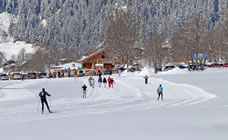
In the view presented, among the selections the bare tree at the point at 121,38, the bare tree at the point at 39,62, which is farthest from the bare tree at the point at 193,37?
the bare tree at the point at 39,62

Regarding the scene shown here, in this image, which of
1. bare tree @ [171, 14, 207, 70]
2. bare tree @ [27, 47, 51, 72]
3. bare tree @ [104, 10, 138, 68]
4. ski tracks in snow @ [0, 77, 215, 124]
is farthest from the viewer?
bare tree @ [27, 47, 51, 72]

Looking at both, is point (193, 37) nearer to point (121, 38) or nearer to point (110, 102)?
point (121, 38)

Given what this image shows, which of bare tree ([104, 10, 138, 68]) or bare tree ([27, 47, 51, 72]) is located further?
bare tree ([27, 47, 51, 72])

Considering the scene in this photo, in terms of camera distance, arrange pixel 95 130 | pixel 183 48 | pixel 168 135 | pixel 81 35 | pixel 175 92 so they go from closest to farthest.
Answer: pixel 168 135
pixel 95 130
pixel 175 92
pixel 183 48
pixel 81 35

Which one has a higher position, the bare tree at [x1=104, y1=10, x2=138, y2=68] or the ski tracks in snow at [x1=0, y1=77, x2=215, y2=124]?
the bare tree at [x1=104, y1=10, x2=138, y2=68]

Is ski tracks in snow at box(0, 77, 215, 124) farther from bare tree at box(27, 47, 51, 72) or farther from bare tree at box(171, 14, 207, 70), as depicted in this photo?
bare tree at box(27, 47, 51, 72)

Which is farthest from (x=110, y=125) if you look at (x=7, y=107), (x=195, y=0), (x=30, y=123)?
(x=195, y=0)

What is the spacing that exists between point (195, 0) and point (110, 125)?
17024 cm

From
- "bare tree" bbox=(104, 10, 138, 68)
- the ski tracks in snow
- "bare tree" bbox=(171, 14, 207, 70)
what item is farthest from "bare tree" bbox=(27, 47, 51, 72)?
the ski tracks in snow

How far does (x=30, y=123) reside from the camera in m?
14.8

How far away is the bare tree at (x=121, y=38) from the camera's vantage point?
64.8 m

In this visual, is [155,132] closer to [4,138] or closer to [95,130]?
[95,130]

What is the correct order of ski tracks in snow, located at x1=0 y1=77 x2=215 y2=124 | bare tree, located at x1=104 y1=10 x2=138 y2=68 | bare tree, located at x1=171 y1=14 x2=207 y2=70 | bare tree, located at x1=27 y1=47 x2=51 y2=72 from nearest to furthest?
1. ski tracks in snow, located at x1=0 y1=77 x2=215 y2=124
2. bare tree, located at x1=171 y1=14 x2=207 y2=70
3. bare tree, located at x1=104 y1=10 x2=138 y2=68
4. bare tree, located at x1=27 y1=47 x2=51 y2=72

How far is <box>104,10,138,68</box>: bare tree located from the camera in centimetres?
6475
